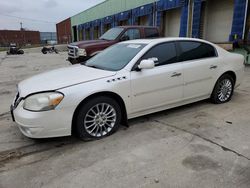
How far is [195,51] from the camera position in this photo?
4344 mm

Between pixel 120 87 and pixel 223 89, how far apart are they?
8.57 feet

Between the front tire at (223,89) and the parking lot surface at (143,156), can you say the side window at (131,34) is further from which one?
the parking lot surface at (143,156)

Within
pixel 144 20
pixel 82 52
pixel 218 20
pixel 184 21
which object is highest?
pixel 144 20

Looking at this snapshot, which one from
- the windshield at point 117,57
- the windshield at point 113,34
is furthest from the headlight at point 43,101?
the windshield at point 113,34

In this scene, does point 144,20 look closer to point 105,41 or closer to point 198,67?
point 105,41

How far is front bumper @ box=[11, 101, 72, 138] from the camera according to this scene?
9.55ft

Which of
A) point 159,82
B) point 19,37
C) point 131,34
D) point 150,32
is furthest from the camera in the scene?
point 19,37

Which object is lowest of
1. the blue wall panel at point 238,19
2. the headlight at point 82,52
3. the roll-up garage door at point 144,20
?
the headlight at point 82,52

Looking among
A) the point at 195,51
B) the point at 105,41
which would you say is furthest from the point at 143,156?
the point at 105,41

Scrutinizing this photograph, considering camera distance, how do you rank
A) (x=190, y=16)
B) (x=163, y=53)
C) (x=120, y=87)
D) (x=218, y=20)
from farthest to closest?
(x=190, y=16)
(x=218, y=20)
(x=163, y=53)
(x=120, y=87)

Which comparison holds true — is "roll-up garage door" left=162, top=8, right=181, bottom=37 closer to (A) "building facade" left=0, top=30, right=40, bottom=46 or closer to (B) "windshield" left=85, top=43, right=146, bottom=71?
(B) "windshield" left=85, top=43, right=146, bottom=71

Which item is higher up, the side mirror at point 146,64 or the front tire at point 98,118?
the side mirror at point 146,64

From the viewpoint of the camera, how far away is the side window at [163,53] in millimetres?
3828

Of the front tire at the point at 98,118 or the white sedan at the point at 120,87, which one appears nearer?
the white sedan at the point at 120,87
